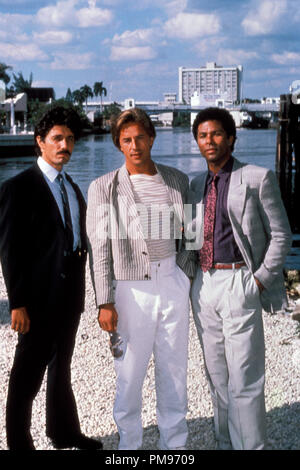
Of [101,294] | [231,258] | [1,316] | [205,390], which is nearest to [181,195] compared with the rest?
[231,258]

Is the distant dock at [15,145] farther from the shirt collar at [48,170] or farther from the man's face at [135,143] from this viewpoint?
the man's face at [135,143]

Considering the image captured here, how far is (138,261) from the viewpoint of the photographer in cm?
325

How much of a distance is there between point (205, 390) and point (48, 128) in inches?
100

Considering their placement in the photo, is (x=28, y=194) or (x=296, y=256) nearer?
(x=28, y=194)

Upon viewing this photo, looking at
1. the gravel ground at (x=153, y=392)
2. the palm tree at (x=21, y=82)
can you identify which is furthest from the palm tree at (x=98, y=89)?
the gravel ground at (x=153, y=392)

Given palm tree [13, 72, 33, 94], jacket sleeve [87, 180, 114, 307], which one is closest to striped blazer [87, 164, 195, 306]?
jacket sleeve [87, 180, 114, 307]

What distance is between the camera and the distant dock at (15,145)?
60.2 m

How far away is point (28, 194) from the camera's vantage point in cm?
316

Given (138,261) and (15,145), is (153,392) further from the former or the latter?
(15,145)

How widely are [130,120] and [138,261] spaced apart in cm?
77

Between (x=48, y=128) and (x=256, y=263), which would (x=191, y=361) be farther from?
(x=48, y=128)

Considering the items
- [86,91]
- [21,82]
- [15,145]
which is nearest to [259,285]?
[15,145]

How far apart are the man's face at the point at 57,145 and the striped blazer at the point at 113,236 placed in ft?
0.77

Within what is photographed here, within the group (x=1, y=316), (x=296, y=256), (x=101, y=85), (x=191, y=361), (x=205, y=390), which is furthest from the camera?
(x=101, y=85)
